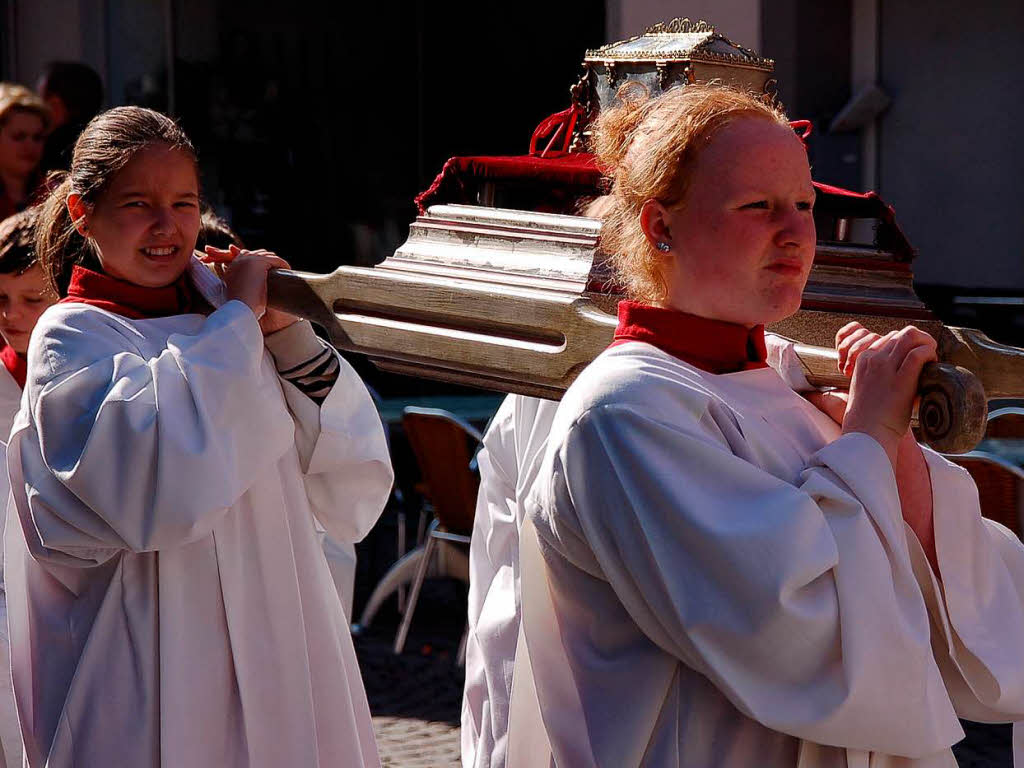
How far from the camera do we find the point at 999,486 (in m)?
4.62

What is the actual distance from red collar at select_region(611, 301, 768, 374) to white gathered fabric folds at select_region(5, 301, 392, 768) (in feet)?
3.20

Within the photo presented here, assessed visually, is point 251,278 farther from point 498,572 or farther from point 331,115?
point 331,115

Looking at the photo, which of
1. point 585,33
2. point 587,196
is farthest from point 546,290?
point 585,33

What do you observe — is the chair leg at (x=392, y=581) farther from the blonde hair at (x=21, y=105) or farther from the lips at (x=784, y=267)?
the lips at (x=784, y=267)

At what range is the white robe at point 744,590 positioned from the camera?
1.87 meters

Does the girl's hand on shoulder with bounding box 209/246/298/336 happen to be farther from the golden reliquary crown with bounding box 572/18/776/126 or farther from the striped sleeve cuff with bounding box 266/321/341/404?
the golden reliquary crown with bounding box 572/18/776/126

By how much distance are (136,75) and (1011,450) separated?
20.2ft

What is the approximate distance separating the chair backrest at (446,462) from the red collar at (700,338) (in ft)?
12.4

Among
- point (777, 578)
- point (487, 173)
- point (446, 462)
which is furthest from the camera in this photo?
point (446, 462)

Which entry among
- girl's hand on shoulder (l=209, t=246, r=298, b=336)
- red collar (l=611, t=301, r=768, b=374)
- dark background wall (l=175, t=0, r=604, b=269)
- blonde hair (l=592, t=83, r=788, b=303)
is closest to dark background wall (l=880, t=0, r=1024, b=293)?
dark background wall (l=175, t=0, r=604, b=269)

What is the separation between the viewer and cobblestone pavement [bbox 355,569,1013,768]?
4.97 meters

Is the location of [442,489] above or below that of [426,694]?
above

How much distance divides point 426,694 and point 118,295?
3.06 meters

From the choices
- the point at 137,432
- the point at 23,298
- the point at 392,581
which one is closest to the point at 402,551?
the point at 392,581
